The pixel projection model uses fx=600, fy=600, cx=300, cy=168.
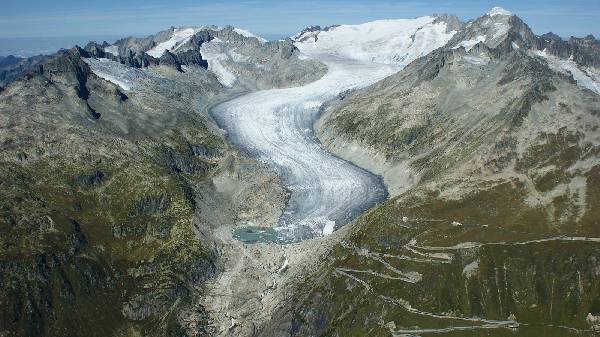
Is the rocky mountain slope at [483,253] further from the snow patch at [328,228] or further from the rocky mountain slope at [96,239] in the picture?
the rocky mountain slope at [96,239]

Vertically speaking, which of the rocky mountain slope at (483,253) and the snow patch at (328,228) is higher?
the rocky mountain slope at (483,253)

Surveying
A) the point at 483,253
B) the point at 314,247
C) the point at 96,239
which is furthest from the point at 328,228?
the point at 96,239

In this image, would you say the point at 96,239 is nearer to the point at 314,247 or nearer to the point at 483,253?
the point at 314,247

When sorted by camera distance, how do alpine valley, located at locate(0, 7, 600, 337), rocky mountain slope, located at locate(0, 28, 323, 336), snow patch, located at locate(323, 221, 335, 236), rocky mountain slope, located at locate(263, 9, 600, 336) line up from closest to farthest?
1. rocky mountain slope, located at locate(263, 9, 600, 336)
2. alpine valley, located at locate(0, 7, 600, 337)
3. rocky mountain slope, located at locate(0, 28, 323, 336)
4. snow patch, located at locate(323, 221, 335, 236)

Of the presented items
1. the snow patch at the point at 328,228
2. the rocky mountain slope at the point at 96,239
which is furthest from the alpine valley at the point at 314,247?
the snow patch at the point at 328,228

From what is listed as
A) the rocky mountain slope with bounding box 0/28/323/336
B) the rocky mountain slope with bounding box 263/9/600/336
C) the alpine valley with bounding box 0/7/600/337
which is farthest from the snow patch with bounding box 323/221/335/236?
the rocky mountain slope with bounding box 0/28/323/336

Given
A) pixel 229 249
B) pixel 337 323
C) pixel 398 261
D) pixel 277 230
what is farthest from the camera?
pixel 277 230

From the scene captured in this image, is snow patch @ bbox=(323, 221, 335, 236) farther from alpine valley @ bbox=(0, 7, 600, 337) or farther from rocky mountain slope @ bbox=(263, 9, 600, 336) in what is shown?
rocky mountain slope @ bbox=(263, 9, 600, 336)

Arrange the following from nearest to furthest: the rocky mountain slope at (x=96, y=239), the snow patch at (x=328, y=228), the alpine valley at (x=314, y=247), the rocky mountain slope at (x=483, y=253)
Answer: the rocky mountain slope at (x=483, y=253) < the alpine valley at (x=314, y=247) < the rocky mountain slope at (x=96, y=239) < the snow patch at (x=328, y=228)

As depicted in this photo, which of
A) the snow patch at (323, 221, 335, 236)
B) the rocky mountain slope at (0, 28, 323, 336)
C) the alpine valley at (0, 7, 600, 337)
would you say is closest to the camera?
the alpine valley at (0, 7, 600, 337)

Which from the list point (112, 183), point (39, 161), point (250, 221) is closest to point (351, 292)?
point (250, 221)

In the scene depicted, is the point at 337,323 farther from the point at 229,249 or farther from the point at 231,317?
the point at 229,249
